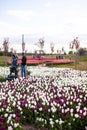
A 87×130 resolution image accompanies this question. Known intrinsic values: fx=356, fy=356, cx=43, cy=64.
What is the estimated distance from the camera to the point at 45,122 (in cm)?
1007

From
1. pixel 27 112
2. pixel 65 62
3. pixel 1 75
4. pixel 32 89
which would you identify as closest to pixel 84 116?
pixel 27 112

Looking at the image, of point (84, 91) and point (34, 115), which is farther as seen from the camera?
point (84, 91)

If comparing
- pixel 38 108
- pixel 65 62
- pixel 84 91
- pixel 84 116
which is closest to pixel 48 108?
pixel 38 108

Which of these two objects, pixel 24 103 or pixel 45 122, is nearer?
pixel 45 122

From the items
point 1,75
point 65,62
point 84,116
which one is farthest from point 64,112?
point 65,62

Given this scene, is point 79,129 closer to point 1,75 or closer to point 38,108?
point 38,108

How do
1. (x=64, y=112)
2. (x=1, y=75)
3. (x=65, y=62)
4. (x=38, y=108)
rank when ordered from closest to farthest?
1. (x=64, y=112)
2. (x=38, y=108)
3. (x=1, y=75)
4. (x=65, y=62)

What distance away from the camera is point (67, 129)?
392 inches

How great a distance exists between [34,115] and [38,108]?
1.05ft

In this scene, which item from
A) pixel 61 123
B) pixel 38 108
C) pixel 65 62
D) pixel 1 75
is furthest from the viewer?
pixel 65 62

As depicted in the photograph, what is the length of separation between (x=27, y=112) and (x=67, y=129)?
6.46 feet

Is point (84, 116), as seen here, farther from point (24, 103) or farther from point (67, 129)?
point (24, 103)

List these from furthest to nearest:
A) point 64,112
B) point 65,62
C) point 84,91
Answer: point 65,62 < point 84,91 < point 64,112

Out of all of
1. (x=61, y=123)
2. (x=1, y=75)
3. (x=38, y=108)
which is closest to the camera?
(x=61, y=123)
